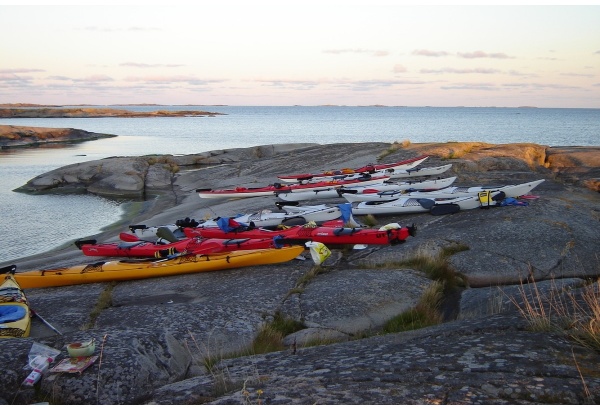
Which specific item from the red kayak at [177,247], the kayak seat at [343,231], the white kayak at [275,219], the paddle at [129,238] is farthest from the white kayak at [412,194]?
the paddle at [129,238]

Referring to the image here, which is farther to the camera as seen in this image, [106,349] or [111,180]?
[111,180]

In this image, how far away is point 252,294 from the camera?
8.86 m

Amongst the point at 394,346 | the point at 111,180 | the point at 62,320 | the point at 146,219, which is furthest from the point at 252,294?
the point at 111,180

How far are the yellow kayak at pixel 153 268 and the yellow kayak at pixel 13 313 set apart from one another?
4.37 feet

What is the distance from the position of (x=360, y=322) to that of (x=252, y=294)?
195cm

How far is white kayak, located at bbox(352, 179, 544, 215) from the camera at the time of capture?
13.8m

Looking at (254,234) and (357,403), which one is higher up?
(357,403)

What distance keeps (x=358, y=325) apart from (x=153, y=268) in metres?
4.85

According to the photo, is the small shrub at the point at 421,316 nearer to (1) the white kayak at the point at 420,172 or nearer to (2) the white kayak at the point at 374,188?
(2) the white kayak at the point at 374,188

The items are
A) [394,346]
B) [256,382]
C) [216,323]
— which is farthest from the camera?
[216,323]

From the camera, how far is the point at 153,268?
1086 cm

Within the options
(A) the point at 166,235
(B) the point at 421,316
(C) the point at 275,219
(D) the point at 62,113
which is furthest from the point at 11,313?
(D) the point at 62,113
